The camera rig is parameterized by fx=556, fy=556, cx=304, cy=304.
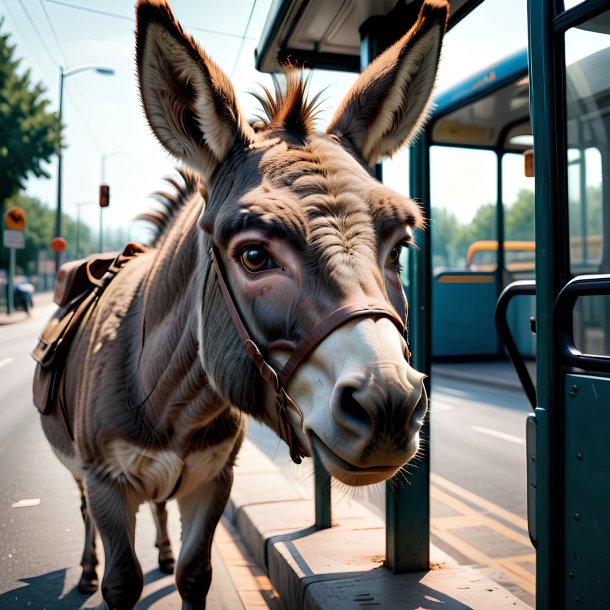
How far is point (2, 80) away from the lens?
85.2 feet

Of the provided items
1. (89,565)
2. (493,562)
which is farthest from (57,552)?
(493,562)

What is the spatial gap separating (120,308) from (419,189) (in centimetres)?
168

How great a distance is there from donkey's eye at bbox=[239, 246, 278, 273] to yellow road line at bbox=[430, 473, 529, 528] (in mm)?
3731

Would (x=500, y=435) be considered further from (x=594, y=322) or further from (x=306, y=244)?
(x=306, y=244)

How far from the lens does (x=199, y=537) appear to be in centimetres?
264

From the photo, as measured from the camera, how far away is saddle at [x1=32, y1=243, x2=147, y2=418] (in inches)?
128

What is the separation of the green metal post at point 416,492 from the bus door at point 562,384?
1.08 m

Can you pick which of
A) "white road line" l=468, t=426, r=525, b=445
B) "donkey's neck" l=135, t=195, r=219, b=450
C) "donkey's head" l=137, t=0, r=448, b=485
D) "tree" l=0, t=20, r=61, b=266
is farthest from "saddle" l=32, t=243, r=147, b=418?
"tree" l=0, t=20, r=61, b=266

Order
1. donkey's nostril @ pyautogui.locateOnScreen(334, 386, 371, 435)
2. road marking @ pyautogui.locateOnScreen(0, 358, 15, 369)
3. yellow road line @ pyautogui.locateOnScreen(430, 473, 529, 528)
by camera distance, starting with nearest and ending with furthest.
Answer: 1. donkey's nostril @ pyautogui.locateOnScreen(334, 386, 371, 435)
2. yellow road line @ pyautogui.locateOnScreen(430, 473, 529, 528)
3. road marking @ pyautogui.locateOnScreen(0, 358, 15, 369)

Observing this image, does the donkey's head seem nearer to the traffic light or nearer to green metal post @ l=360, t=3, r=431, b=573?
green metal post @ l=360, t=3, r=431, b=573

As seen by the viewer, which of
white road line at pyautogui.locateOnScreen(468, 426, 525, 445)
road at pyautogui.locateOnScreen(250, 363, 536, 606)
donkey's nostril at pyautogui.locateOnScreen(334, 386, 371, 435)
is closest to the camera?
donkey's nostril at pyautogui.locateOnScreen(334, 386, 371, 435)

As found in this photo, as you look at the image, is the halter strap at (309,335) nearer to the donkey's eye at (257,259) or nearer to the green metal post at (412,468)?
the donkey's eye at (257,259)

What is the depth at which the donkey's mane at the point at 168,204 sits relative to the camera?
2969 mm

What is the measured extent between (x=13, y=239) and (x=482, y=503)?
22879 mm
